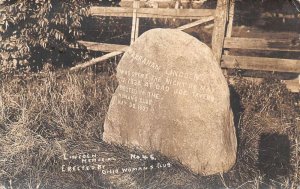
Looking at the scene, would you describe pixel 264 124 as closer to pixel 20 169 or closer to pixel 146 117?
pixel 146 117

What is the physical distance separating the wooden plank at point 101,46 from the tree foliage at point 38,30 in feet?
0.53

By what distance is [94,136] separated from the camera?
4.65 metres

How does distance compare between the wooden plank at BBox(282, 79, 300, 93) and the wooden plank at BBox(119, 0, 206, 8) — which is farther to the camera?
the wooden plank at BBox(282, 79, 300, 93)

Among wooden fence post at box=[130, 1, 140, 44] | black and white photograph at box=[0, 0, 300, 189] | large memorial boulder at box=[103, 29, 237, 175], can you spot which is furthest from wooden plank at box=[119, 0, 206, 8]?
large memorial boulder at box=[103, 29, 237, 175]

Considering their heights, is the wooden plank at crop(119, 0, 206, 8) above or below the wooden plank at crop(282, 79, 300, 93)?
above

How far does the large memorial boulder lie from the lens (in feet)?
12.8

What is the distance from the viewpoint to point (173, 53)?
13.4ft

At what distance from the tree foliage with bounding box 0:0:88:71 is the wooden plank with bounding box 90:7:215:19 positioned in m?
0.22

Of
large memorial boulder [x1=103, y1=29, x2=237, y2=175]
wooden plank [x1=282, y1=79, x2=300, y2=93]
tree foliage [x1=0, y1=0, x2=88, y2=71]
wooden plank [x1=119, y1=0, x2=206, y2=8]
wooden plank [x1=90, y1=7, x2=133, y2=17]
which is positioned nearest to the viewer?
large memorial boulder [x1=103, y1=29, x2=237, y2=175]

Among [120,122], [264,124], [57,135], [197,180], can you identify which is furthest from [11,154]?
[264,124]

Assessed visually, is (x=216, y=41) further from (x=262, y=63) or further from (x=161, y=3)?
(x=161, y=3)

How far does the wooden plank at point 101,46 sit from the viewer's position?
598 cm

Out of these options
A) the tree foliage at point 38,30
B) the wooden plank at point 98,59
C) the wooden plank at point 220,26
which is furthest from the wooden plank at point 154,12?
the wooden plank at point 98,59

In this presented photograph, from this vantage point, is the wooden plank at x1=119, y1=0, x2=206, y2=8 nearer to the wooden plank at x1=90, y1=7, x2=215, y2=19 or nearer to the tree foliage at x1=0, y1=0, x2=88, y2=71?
the wooden plank at x1=90, y1=7, x2=215, y2=19
